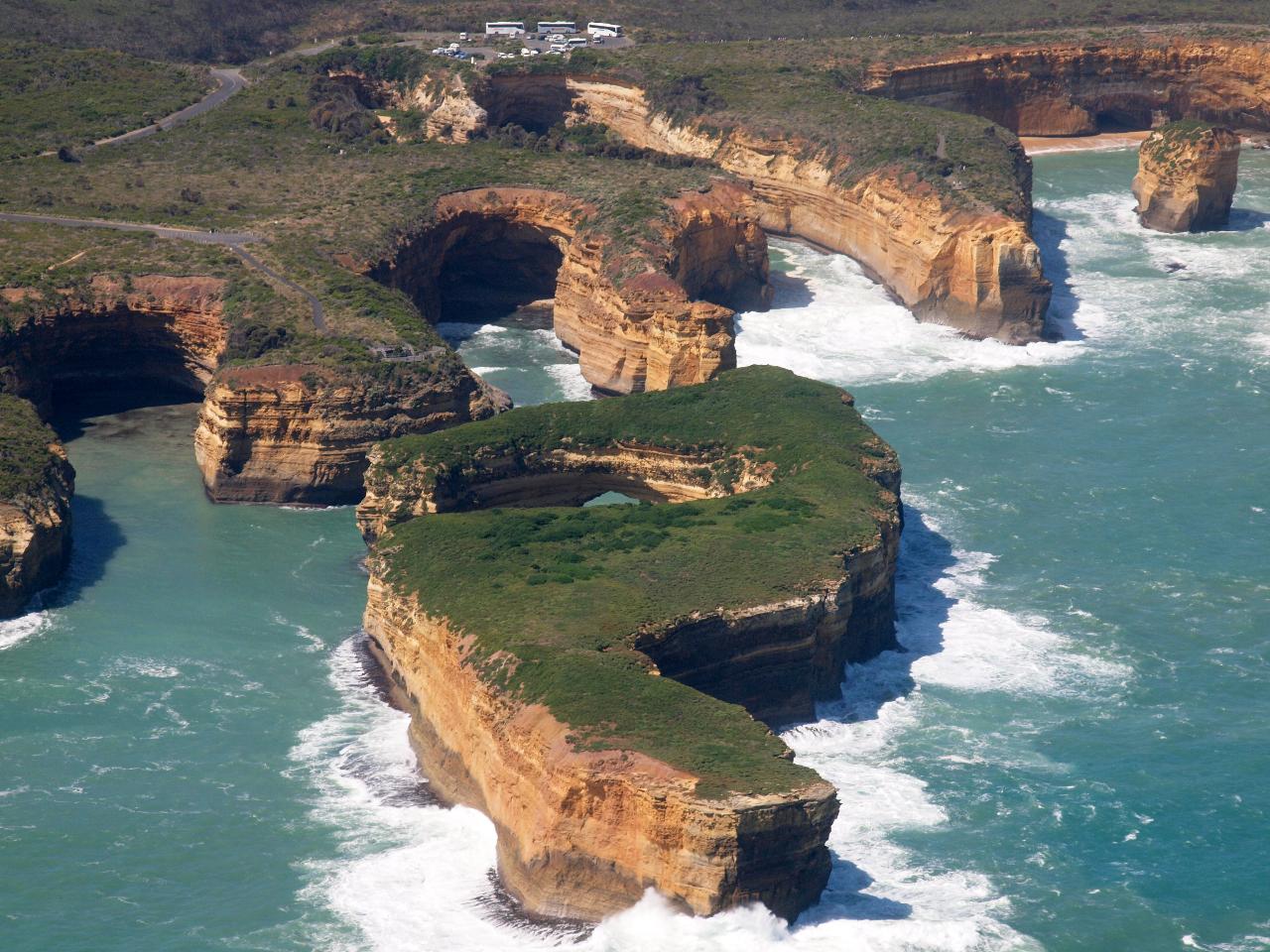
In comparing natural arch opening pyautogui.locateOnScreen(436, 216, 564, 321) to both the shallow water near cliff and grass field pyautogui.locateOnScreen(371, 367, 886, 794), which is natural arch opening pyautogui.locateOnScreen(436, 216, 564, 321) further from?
grass field pyautogui.locateOnScreen(371, 367, 886, 794)

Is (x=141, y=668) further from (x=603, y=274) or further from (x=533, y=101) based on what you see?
(x=533, y=101)

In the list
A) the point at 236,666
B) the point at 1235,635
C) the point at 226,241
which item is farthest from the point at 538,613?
the point at 226,241

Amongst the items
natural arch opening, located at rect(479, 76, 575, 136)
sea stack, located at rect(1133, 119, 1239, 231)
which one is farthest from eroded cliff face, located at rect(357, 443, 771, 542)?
natural arch opening, located at rect(479, 76, 575, 136)

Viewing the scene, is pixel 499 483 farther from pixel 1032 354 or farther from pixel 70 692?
pixel 1032 354

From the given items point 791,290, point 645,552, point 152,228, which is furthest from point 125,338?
point 791,290

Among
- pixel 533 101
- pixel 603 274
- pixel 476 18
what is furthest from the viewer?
pixel 476 18

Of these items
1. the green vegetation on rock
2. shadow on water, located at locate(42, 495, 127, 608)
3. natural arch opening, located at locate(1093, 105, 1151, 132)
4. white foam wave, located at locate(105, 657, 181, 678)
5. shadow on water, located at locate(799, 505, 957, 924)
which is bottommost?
white foam wave, located at locate(105, 657, 181, 678)

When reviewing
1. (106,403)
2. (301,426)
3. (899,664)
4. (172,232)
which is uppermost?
(172,232)
